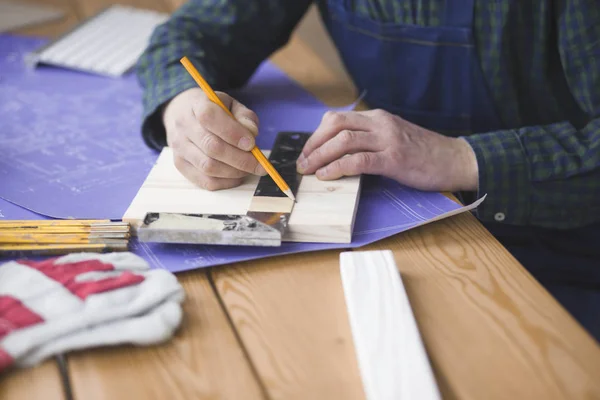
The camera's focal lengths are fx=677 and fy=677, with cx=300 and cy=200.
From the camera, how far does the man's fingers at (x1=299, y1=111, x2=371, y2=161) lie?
101 cm

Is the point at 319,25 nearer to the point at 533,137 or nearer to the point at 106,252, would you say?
the point at 533,137

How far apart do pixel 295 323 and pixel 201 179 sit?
306 mm

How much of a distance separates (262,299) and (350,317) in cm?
11

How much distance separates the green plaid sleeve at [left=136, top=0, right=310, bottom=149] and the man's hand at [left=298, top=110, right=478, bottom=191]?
0.32 metres

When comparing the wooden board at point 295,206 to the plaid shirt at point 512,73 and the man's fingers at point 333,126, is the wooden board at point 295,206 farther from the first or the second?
the plaid shirt at point 512,73

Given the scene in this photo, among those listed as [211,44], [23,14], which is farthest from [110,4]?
[211,44]

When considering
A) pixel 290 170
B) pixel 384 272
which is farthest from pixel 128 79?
pixel 384 272

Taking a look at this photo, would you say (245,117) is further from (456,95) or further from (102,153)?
(456,95)

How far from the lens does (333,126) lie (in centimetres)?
102

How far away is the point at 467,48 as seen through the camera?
3.97 ft

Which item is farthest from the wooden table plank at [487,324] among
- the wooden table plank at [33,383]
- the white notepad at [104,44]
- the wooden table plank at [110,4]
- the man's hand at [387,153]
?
the wooden table plank at [110,4]

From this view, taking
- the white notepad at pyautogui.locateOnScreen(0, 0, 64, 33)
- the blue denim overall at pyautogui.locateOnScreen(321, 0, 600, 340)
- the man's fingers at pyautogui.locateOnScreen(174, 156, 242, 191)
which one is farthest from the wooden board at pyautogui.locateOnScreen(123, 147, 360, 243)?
the white notepad at pyautogui.locateOnScreen(0, 0, 64, 33)

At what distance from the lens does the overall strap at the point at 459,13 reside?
1179 millimetres

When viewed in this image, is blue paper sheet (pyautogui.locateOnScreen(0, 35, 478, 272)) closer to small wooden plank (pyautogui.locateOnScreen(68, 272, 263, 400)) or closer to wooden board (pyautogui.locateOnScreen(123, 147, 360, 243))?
wooden board (pyautogui.locateOnScreen(123, 147, 360, 243))
